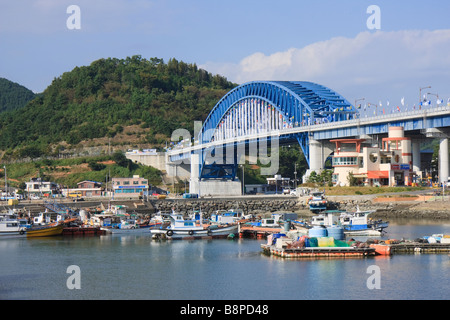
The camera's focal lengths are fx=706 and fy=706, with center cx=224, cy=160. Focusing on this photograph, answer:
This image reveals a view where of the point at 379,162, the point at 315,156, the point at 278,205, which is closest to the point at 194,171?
the point at 315,156

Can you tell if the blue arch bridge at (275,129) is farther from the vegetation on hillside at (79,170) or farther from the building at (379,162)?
the vegetation on hillside at (79,170)

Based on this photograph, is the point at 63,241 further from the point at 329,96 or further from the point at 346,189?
the point at 329,96

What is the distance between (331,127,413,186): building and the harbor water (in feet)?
141

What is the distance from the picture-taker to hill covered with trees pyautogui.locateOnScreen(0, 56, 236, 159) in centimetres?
16712

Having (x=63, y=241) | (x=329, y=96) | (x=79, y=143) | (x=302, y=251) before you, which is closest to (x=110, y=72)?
(x=79, y=143)

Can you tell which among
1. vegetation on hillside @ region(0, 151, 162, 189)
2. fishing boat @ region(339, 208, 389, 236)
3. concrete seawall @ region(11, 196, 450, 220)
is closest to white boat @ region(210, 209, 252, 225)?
fishing boat @ region(339, 208, 389, 236)

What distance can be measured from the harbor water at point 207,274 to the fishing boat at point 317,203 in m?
34.5

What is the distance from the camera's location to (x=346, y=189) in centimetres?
10256

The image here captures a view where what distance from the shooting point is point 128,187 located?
121125 mm

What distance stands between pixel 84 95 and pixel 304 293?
155 m

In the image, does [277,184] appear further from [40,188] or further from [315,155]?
[40,188]

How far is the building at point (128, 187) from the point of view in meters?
120

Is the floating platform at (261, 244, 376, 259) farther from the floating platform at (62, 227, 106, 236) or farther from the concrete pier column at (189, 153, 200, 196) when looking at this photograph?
the concrete pier column at (189, 153, 200, 196)

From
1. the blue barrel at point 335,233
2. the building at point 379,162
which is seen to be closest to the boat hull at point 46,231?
the blue barrel at point 335,233
